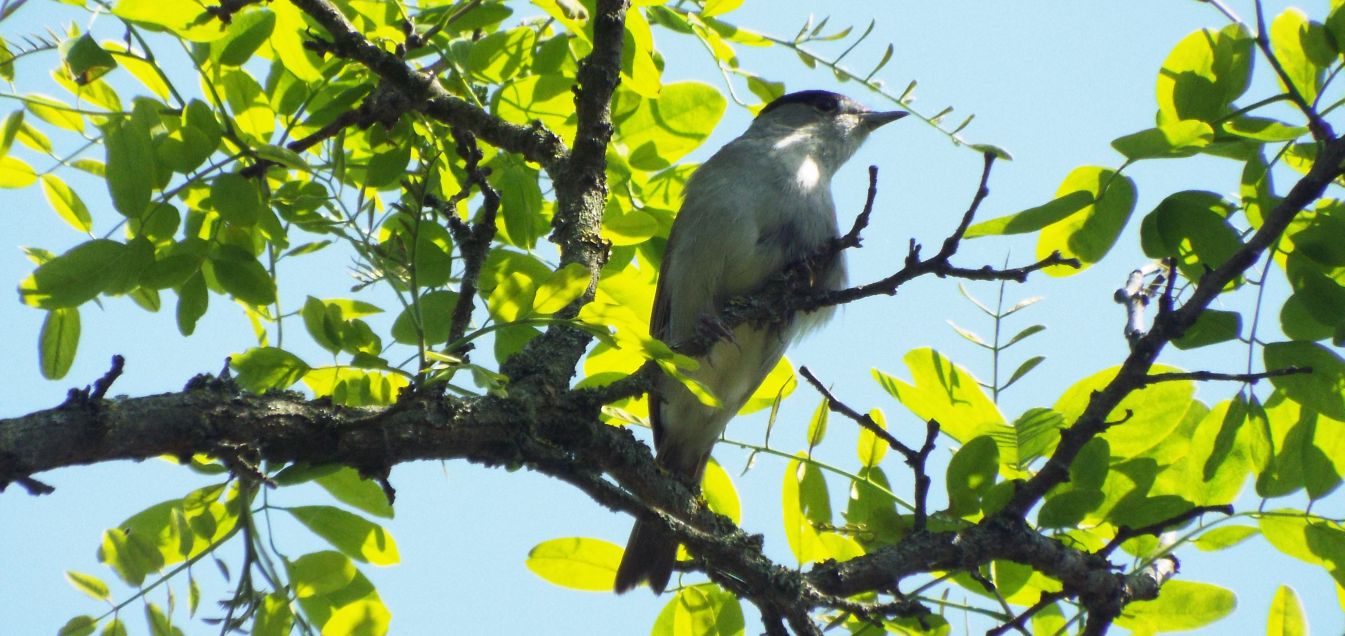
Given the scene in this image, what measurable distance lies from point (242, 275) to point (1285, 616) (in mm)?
2829

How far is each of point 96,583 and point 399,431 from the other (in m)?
0.75

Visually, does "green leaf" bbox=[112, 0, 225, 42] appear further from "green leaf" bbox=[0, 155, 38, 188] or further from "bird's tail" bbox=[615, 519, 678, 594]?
"bird's tail" bbox=[615, 519, 678, 594]

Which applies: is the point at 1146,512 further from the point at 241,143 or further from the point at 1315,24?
the point at 241,143

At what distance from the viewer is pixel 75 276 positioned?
2510mm

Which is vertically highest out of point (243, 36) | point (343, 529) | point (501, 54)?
point (501, 54)

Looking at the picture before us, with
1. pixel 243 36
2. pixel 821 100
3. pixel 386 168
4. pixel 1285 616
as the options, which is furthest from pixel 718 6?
pixel 821 100

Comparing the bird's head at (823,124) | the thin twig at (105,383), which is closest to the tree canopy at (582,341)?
the thin twig at (105,383)

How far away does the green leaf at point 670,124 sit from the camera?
3.77 meters

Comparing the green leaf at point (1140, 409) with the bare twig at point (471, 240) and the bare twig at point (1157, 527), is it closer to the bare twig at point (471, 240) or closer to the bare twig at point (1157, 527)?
the bare twig at point (1157, 527)

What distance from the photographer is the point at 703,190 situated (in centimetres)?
520

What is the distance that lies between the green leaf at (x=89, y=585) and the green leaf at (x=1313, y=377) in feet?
8.91

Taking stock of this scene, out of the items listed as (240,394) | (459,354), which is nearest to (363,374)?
(459,354)

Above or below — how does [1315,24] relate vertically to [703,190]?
below

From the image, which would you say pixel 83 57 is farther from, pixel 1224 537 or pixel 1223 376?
pixel 1224 537
